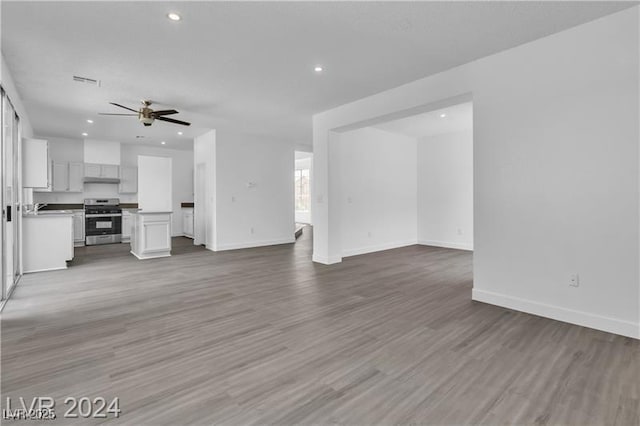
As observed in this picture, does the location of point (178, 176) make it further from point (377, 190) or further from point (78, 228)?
point (377, 190)

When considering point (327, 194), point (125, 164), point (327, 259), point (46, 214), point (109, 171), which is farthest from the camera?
point (125, 164)

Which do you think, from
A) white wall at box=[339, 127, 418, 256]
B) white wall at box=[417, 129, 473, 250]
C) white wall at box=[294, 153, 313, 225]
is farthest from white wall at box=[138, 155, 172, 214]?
white wall at box=[294, 153, 313, 225]

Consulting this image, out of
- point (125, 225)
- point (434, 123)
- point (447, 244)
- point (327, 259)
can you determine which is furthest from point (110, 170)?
point (447, 244)

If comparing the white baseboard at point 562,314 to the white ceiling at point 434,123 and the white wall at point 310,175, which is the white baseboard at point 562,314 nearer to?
the white ceiling at point 434,123

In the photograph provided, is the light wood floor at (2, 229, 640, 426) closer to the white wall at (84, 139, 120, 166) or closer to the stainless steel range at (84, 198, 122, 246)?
the stainless steel range at (84, 198, 122, 246)

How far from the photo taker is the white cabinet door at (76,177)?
8109 millimetres

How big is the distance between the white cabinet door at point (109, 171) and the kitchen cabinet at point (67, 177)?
1.57 ft

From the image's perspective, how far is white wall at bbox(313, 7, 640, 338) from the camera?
273 cm

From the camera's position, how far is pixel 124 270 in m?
5.34

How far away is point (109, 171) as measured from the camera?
8.61 m

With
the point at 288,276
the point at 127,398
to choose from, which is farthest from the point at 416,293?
the point at 127,398

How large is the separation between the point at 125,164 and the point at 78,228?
211 cm

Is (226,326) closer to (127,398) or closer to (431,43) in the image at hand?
(127,398)

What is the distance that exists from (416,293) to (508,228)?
1.31 metres
